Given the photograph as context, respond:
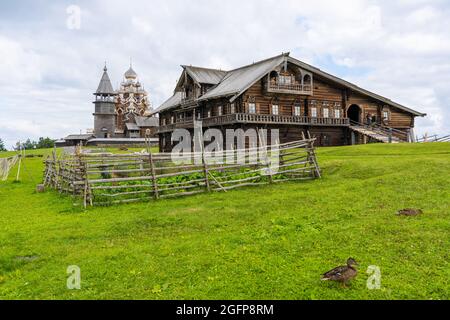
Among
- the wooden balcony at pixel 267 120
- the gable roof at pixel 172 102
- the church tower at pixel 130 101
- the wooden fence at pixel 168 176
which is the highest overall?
the church tower at pixel 130 101

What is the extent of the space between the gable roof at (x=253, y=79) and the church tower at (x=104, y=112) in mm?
45214

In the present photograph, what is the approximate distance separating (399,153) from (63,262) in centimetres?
1977

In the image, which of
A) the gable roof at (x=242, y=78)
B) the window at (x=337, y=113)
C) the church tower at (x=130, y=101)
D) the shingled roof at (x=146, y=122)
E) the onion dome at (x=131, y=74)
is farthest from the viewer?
the onion dome at (x=131, y=74)

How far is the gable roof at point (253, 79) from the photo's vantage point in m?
29.9

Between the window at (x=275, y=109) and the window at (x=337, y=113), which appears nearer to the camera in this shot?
the window at (x=275, y=109)

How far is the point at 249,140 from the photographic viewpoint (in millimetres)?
30672

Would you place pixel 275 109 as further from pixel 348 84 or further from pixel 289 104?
pixel 348 84

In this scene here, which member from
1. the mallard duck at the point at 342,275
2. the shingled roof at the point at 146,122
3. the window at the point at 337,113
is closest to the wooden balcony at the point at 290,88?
the window at the point at 337,113

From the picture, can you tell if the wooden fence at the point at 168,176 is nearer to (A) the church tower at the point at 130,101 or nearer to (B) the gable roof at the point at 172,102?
(B) the gable roof at the point at 172,102

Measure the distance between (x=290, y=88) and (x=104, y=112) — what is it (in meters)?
56.8

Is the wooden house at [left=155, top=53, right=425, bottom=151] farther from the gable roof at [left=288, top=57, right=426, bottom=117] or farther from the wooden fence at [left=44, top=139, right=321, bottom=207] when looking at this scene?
the wooden fence at [left=44, top=139, right=321, bottom=207]

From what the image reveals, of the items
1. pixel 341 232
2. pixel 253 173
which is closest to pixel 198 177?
pixel 253 173

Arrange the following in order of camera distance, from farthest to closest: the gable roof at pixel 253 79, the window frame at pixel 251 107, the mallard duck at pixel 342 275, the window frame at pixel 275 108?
1. the window frame at pixel 275 108
2. the window frame at pixel 251 107
3. the gable roof at pixel 253 79
4. the mallard duck at pixel 342 275

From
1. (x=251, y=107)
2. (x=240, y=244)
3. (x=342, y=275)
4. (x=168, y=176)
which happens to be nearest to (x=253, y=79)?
(x=251, y=107)
